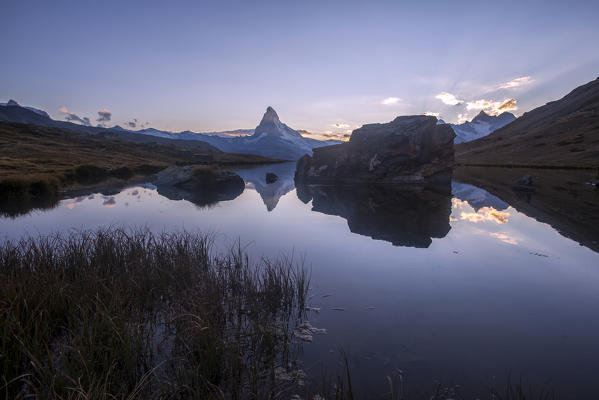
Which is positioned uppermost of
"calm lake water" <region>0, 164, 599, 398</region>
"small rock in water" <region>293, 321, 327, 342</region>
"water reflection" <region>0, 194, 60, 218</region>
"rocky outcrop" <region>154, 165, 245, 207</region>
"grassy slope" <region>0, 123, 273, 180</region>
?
"grassy slope" <region>0, 123, 273, 180</region>

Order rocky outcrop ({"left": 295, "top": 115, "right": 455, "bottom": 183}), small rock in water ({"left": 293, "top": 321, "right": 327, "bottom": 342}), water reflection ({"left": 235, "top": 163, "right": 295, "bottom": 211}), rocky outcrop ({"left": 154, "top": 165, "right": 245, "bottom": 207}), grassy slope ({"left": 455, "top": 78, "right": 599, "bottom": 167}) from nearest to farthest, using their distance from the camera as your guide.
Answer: small rock in water ({"left": 293, "top": 321, "right": 327, "bottom": 342}), water reflection ({"left": 235, "top": 163, "right": 295, "bottom": 211}), rocky outcrop ({"left": 154, "top": 165, "right": 245, "bottom": 207}), rocky outcrop ({"left": 295, "top": 115, "right": 455, "bottom": 183}), grassy slope ({"left": 455, "top": 78, "right": 599, "bottom": 167})

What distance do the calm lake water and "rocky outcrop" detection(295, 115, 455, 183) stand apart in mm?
23765

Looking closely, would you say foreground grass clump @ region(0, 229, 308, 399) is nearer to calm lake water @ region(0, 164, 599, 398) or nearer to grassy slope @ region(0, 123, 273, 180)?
calm lake water @ region(0, 164, 599, 398)

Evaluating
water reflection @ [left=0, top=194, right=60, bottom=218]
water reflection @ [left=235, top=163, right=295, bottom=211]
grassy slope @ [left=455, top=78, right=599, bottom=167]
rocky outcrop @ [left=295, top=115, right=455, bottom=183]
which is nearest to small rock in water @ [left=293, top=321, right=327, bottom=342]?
water reflection @ [left=235, top=163, right=295, bottom=211]

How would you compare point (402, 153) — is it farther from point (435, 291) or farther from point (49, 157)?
point (49, 157)

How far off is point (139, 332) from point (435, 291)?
6.79 m

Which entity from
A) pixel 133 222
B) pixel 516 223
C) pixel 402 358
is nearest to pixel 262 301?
pixel 402 358

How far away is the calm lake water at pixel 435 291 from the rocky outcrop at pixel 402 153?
23.8 m

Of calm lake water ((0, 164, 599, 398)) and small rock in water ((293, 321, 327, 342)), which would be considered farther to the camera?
small rock in water ((293, 321, 327, 342))

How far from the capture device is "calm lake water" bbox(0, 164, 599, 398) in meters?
4.65

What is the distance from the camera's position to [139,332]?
4953mm

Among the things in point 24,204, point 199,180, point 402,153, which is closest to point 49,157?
point 199,180

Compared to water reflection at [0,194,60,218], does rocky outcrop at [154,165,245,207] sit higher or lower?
higher

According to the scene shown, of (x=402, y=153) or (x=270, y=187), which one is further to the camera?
Result: (x=402, y=153)
